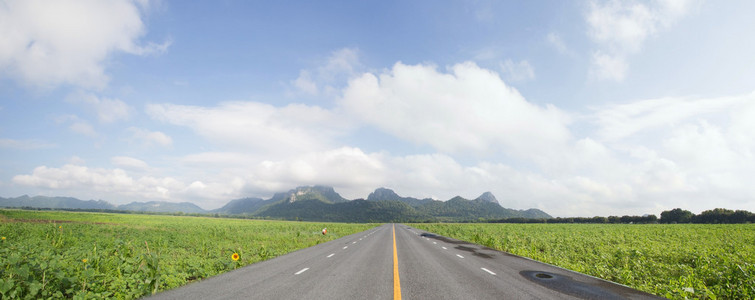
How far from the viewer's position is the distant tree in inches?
4242

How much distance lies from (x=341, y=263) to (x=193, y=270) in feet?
17.8

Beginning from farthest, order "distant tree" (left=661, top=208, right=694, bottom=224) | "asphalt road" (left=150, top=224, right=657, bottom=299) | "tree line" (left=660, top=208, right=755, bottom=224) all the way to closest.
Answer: "distant tree" (left=661, top=208, right=694, bottom=224) → "tree line" (left=660, top=208, right=755, bottom=224) → "asphalt road" (left=150, top=224, right=657, bottom=299)

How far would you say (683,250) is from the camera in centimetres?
1538

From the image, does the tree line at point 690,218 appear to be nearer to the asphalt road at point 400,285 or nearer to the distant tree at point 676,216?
the distant tree at point 676,216

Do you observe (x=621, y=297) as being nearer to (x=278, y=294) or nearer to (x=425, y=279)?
(x=425, y=279)

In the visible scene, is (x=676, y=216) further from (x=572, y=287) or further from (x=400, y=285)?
(x=400, y=285)

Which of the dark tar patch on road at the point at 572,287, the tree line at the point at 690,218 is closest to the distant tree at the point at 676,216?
the tree line at the point at 690,218

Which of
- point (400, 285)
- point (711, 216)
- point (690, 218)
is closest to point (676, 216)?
point (690, 218)

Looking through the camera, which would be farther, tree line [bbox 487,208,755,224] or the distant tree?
the distant tree

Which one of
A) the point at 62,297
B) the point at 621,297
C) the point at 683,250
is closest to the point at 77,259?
the point at 62,297

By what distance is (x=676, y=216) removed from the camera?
113 meters

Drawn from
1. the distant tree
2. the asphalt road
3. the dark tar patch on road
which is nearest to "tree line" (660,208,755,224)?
the distant tree

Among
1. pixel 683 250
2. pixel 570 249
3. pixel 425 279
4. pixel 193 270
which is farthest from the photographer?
→ pixel 570 249

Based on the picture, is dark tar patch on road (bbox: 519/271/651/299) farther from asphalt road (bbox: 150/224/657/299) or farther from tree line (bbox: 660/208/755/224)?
tree line (bbox: 660/208/755/224)
